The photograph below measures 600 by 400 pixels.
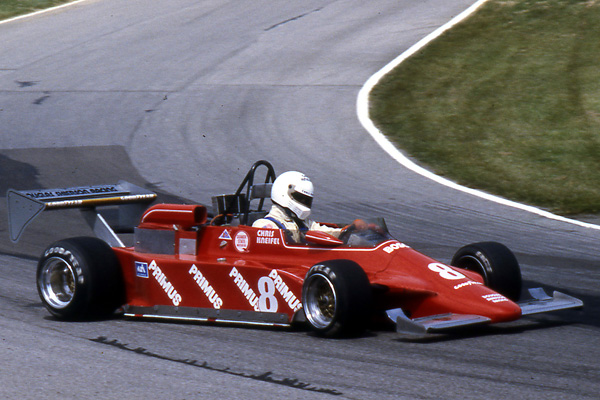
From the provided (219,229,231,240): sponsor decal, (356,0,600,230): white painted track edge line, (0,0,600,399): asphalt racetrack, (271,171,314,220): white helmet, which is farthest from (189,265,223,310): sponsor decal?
(356,0,600,230): white painted track edge line

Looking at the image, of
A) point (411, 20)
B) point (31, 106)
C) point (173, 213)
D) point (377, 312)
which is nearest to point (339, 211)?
point (173, 213)

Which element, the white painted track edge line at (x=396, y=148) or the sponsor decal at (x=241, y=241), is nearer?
the sponsor decal at (x=241, y=241)

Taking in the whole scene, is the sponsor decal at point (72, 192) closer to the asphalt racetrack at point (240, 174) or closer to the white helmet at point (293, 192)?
the asphalt racetrack at point (240, 174)

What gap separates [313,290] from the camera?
6.43m

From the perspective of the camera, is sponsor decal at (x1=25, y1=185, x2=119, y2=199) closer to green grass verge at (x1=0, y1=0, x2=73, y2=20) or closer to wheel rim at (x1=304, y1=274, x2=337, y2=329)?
wheel rim at (x1=304, y1=274, x2=337, y2=329)

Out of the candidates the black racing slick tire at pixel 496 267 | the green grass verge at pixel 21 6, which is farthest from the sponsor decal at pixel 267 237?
the green grass verge at pixel 21 6

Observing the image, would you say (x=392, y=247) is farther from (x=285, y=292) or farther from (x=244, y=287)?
(x=244, y=287)

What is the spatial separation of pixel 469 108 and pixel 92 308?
10.7 meters

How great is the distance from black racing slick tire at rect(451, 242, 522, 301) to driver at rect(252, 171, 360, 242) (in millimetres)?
1093

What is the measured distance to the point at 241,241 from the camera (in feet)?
23.6

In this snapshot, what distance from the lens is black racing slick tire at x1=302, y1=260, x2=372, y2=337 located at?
241 inches

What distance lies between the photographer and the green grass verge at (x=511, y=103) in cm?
1316

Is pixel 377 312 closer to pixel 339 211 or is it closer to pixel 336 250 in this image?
pixel 336 250

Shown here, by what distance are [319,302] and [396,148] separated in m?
8.58
